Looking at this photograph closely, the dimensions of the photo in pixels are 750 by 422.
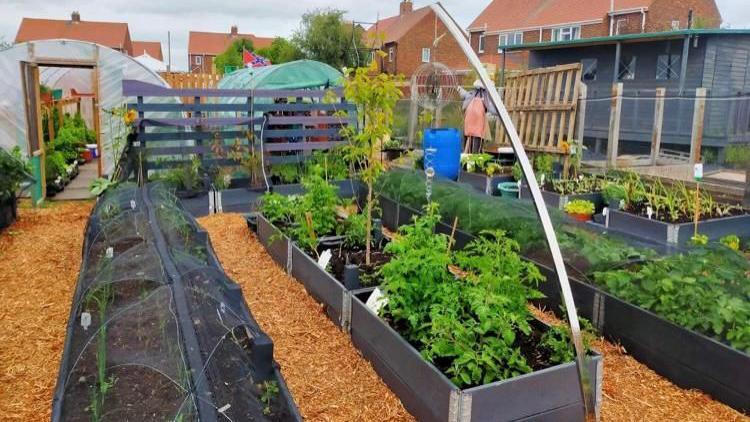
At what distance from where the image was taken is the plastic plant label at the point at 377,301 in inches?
137

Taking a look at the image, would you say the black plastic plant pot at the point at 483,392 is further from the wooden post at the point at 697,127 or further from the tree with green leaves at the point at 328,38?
the tree with green leaves at the point at 328,38

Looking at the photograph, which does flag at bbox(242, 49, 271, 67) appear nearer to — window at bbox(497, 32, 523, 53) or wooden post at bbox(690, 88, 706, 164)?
wooden post at bbox(690, 88, 706, 164)

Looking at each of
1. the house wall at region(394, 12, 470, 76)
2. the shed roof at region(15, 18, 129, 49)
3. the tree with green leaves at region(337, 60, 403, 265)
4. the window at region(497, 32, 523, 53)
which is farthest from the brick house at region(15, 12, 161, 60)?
the tree with green leaves at region(337, 60, 403, 265)

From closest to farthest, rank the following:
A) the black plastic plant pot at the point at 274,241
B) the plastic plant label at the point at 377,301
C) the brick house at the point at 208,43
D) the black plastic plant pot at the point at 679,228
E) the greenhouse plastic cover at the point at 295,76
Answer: the plastic plant label at the point at 377,301
the black plastic plant pot at the point at 274,241
the black plastic plant pot at the point at 679,228
the greenhouse plastic cover at the point at 295,76
the brick house at the point at 208,43

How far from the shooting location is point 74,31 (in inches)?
1984

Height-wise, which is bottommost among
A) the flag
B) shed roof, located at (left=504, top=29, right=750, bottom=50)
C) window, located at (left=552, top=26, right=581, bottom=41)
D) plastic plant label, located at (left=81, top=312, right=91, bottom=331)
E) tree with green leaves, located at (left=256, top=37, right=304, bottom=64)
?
plastic plant label, located at (left=81, top=312, right=91, bottom=331)

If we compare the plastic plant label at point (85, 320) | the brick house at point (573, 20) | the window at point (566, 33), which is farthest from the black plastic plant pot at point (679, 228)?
the window at point (566, 33)

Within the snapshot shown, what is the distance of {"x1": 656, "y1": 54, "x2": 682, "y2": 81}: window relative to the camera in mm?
14520

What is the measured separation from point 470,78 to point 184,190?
1426 centimetres

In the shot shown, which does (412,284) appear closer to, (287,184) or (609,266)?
(609,266)

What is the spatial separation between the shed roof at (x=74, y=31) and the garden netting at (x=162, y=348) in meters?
52.7

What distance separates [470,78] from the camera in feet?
64.8

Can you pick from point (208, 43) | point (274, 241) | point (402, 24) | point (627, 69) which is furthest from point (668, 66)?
point (208, 43)

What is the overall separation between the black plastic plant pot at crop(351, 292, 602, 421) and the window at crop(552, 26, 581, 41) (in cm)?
2863
